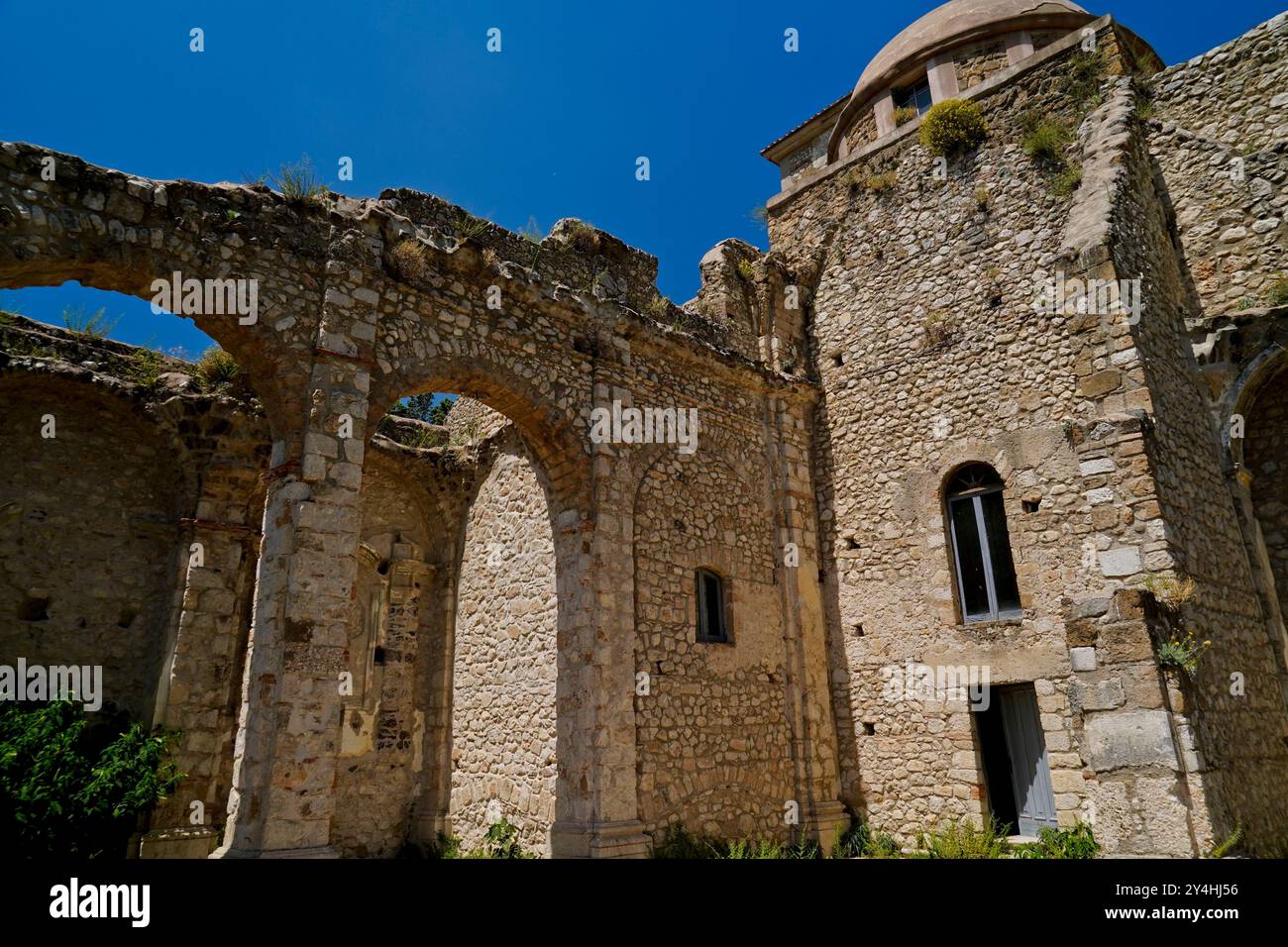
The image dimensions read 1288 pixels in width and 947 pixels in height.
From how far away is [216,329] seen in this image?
678cm

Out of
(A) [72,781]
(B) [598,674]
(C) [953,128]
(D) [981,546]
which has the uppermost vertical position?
(C) [953,128]

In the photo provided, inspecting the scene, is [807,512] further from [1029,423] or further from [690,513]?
[1029,423]

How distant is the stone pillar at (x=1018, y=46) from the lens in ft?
39.3

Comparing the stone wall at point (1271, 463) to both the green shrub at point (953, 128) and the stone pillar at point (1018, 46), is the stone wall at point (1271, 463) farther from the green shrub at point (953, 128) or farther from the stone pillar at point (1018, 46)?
the stone pillar at point (1018, 46)

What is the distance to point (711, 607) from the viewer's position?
10000mm

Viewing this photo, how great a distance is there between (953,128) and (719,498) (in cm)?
618

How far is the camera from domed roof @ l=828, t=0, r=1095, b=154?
12.1 meters

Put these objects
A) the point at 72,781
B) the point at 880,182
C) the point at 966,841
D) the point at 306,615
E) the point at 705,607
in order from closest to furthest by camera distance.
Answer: the point at 306,615
the point at 72,781
the point at 966,841
the point at 705,607
the point at 880,182

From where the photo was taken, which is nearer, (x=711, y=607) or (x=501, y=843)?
(x=501, y=843)

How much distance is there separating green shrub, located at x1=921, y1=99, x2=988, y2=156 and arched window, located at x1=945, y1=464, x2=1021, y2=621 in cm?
467

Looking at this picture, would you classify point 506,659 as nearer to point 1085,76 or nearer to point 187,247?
point 187,247

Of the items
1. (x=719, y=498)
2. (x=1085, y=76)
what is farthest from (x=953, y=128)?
(x=719, y=498)

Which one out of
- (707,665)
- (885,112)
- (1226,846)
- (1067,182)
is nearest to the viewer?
(1226,846)

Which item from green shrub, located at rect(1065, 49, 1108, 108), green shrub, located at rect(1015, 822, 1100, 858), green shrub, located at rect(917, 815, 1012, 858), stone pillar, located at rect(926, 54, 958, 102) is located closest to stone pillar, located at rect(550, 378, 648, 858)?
green shrub, located at rect(917, 815, 1012, 858)
